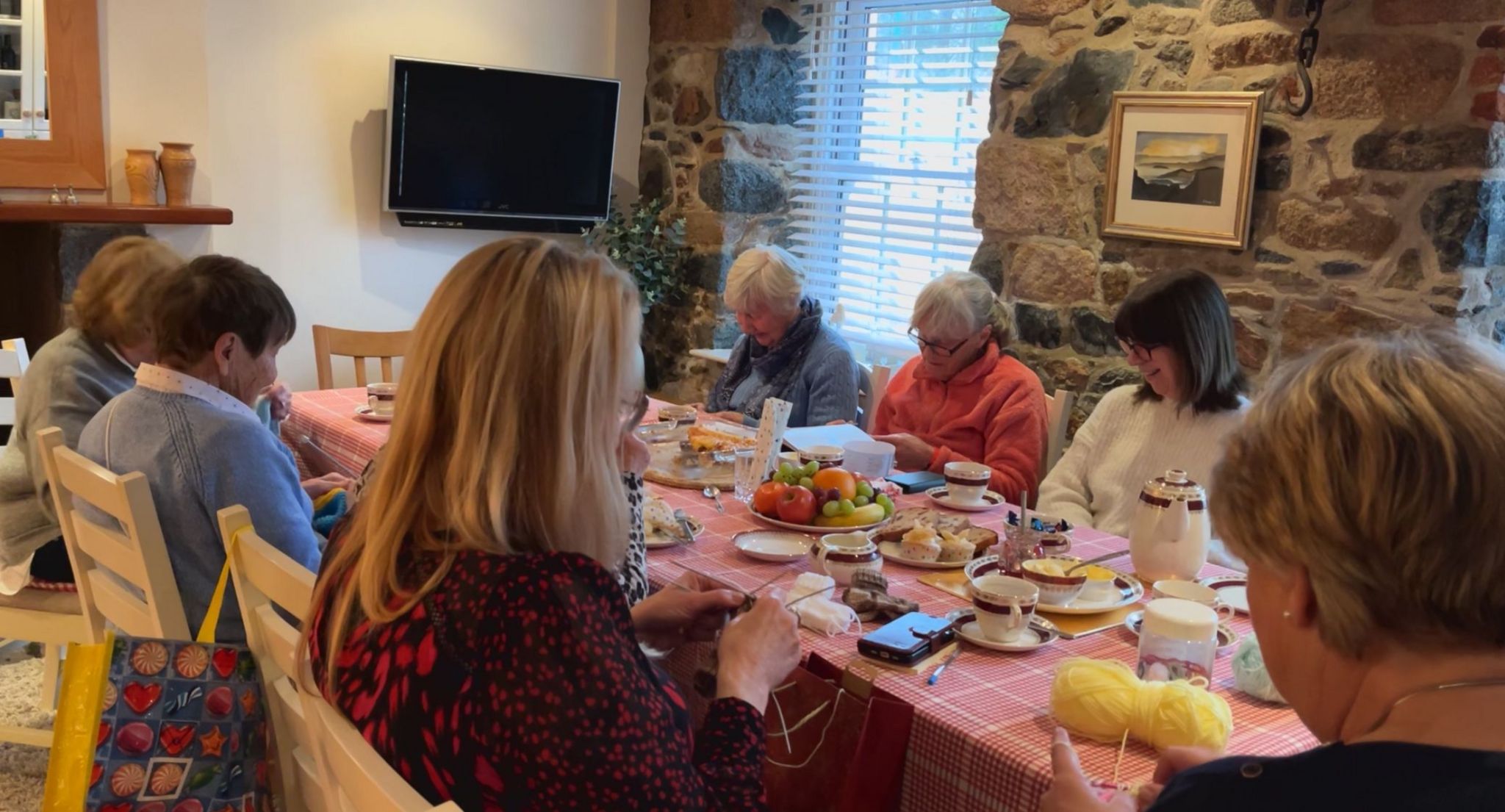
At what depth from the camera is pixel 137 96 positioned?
3.79 m

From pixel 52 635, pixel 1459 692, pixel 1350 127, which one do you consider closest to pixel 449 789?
pixel 1459 692

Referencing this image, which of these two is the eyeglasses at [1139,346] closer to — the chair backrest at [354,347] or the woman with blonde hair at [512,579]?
the woman with blonde hair at [512,579]

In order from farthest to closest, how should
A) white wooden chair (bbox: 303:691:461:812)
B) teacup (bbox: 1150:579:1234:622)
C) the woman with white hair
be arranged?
the woman with white hair, teacup (bbox: 1150:579:1234:622), white wooden chair (bbox: 303:691:461:812)

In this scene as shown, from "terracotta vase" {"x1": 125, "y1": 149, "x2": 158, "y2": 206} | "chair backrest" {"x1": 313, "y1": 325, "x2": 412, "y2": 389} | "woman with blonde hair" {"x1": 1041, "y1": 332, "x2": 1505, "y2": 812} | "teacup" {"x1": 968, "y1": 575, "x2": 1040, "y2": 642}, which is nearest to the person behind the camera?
"woman with blonde hair" {"x1": 1041, "y1": 332, "x2": 1505, "y2": 812}

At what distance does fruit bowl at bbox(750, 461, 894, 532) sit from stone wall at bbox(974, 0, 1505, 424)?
55.7 inches

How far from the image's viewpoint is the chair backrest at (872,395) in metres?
3.34

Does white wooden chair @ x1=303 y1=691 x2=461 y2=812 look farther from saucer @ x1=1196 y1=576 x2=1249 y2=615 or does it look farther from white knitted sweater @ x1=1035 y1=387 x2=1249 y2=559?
white knitted sweater @ x1=1035 y1=387 x2=1249 y2=559

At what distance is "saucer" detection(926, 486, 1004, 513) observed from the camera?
2295mm

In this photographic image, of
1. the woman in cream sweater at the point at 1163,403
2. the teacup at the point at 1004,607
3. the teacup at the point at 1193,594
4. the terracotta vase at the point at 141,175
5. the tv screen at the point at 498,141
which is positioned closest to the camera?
the teacup at the point at 1004,607

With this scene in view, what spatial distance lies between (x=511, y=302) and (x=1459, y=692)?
86cm

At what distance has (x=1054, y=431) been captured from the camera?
116 inches

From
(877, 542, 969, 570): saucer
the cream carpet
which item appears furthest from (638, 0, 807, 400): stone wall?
(877, 542, 969, 570): saucer

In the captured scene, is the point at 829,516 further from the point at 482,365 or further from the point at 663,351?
the point at 663,351

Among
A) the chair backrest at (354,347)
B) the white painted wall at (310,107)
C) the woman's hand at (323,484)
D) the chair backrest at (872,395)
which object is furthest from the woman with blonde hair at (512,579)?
the white painted wall at (310,107)
